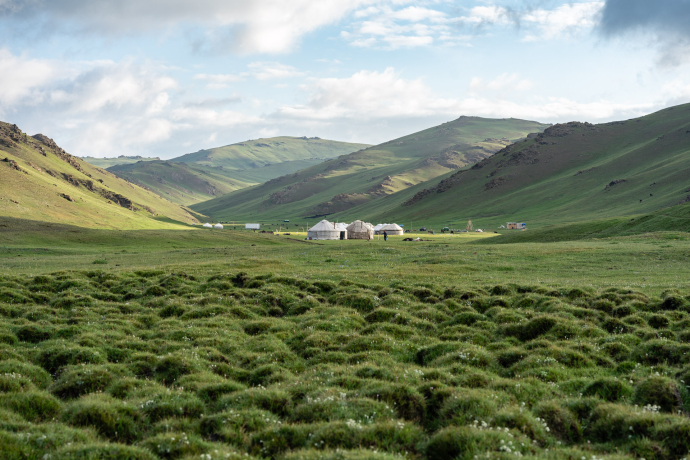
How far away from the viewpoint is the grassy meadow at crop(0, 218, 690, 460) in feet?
29.6

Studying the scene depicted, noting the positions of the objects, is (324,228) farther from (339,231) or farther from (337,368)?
(337,368)

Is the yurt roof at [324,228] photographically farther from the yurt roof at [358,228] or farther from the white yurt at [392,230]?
the white yurt at [392,230]

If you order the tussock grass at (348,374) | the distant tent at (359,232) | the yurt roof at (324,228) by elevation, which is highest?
the yurt roof at (324,228)

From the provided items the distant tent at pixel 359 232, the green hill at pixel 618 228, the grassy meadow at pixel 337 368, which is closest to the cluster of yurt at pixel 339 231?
the distant tent at pixel 359 232

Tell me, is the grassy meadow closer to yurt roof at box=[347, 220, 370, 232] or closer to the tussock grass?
the tussock grass

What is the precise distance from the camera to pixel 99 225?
583 ft

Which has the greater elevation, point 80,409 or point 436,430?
point 80,409

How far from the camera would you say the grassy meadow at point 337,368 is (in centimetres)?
903

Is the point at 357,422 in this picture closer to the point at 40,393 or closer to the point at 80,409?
the point at 80,409

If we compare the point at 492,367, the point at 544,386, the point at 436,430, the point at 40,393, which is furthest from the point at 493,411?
the point at 40,393

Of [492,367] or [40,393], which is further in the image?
[492,367]

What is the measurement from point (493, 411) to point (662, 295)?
1664cm

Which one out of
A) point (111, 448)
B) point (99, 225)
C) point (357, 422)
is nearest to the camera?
point (111, 448)

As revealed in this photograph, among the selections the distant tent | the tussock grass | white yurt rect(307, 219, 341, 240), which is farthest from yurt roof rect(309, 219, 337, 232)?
the tussock grass
